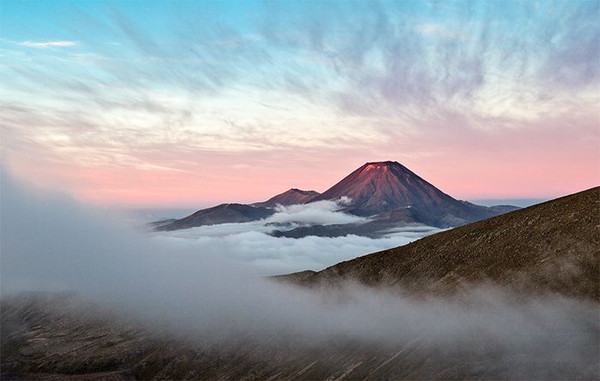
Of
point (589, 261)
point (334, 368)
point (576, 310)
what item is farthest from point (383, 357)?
point (589, 261)

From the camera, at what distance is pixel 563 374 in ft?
312

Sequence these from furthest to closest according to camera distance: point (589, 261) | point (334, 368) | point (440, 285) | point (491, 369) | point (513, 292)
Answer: point (440, 285), point (334, 368), point (513, 292), point (589, 261), point (491, 369)

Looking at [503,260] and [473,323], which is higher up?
[503,260]

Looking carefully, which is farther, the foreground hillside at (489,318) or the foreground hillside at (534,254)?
the foreground hillside at (534,254)

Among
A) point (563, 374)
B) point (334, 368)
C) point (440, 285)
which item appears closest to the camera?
point (563, 374)

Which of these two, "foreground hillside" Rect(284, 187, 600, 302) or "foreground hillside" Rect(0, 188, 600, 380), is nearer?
"foreground hillside" Rect(0, 188, 600, 380)

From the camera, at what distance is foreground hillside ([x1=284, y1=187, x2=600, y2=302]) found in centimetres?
13500

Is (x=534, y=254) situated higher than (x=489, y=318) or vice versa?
(x=534, y=254)

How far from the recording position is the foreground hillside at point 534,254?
135000mm

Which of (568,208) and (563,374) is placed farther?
(568,208)

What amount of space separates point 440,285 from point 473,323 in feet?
132

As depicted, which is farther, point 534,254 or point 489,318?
point 534,254

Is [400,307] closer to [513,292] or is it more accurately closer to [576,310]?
[513,292]

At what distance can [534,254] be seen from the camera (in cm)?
15538
